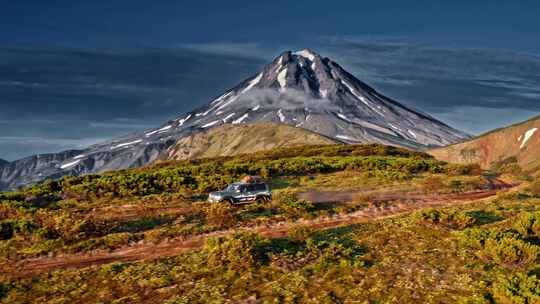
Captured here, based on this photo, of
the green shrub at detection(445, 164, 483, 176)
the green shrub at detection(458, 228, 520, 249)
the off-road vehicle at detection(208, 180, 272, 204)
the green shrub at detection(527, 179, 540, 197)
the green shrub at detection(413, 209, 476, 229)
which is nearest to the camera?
the green shrub at detection(458, 228, 520, 249)

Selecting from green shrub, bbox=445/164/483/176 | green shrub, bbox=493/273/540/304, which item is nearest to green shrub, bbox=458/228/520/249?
green shrub, bbox=493/273/540/304

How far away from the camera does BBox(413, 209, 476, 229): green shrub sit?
2305 centimetres

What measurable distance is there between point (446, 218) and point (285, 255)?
9.27 meters

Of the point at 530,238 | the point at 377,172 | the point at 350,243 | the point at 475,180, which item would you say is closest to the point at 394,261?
the point at 350,243

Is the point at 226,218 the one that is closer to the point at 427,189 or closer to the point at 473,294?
the point at 473,294

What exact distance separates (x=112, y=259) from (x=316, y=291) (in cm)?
966

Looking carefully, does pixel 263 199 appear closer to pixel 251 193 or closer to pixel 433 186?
pixel 251 193

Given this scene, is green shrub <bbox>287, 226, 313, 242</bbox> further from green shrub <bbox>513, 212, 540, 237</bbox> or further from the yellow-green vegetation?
green shrub <bbox>513, 212, 540, 237</bbox>

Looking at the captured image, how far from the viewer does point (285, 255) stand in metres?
19.1

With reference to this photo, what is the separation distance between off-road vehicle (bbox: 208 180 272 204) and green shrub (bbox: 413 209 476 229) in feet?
40.2

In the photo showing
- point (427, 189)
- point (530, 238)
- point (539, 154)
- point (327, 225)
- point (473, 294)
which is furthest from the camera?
point (539, 154)

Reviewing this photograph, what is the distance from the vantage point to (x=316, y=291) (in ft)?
51.9

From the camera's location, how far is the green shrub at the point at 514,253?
17625mm

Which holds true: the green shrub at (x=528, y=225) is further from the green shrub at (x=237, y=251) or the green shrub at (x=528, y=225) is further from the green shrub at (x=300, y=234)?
the green shrub at (x=237, y=251)
